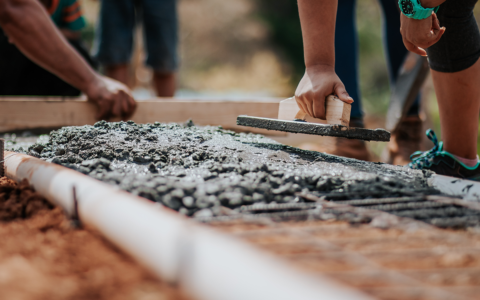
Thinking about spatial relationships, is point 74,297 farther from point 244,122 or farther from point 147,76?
point 147,76

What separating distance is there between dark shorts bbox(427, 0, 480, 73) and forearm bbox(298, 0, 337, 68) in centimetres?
48

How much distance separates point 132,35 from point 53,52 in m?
1.33

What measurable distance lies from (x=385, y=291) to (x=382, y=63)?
13.4m

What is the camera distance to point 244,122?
1696mm

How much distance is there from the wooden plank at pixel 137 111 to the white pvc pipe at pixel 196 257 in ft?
5.37

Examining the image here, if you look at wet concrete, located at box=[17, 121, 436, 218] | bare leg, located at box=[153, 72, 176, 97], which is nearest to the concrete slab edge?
wet concrete, located at box=[17, 121, 436, 218]

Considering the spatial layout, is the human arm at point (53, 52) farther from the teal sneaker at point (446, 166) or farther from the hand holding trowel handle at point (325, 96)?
the teal sneaker at point (446, 166)

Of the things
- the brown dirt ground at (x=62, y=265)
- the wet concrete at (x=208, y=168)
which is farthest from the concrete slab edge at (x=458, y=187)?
the brown dirt ground at (x=62, y=265)

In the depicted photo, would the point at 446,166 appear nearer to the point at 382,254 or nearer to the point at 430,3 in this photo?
the point at 430,3

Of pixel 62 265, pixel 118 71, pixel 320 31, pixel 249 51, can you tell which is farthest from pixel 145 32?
pixel 249 51

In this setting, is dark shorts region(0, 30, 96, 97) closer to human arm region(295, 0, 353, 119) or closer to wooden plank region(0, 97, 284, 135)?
wooden plank region(0, 97, 284, 135)

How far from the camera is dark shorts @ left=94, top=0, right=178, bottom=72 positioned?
10.6 feet

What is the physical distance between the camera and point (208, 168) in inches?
48.6

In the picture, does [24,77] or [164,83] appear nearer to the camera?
[24,77]
